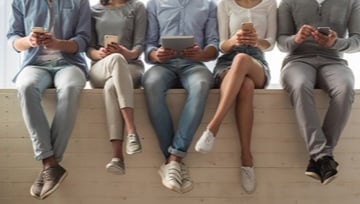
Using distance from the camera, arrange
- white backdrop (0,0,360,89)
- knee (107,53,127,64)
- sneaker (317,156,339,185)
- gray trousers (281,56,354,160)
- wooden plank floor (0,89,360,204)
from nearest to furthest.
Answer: sneaker (317,156,339,185), gray trousers (281,56,354,160), knee (107,53,127,64), wooden plank floor (0,89,360,204), white backdrop (0,0,360,89)

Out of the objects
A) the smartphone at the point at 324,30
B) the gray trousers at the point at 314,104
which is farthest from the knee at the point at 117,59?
the smartphone at the point at 324,30

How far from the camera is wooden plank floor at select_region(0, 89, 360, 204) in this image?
243 cm

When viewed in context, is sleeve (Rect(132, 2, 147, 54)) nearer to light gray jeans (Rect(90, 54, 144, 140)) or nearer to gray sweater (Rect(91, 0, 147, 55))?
gray sweater (Rect(91, 0, 147, 55))

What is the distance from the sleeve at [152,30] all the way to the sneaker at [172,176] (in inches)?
25.4

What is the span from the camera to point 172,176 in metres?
2.19


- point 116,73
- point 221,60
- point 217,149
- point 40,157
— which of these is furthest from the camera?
point 221,60

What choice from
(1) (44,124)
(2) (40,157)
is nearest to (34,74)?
(1) (44,124)

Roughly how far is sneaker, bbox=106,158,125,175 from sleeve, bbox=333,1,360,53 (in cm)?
124

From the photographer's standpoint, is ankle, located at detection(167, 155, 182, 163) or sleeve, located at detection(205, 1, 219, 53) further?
sleeve, located at detection(205, 1, 219, 53)

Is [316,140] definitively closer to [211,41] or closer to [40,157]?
[211,41]

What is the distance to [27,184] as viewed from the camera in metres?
2.43

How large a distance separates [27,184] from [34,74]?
572 millimetres

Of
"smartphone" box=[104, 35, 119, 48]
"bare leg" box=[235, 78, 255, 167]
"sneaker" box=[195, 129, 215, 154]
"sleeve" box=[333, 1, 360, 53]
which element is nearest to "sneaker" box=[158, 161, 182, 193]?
"sneaker" box=[195, 129, 215, 154]

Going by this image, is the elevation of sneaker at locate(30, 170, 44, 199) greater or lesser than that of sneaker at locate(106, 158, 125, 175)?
lesser
